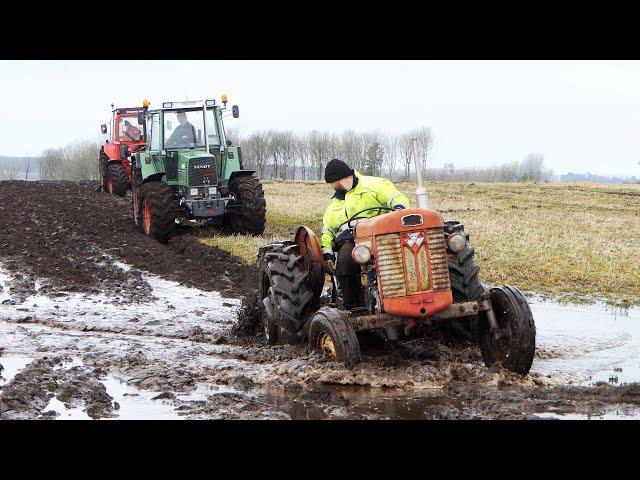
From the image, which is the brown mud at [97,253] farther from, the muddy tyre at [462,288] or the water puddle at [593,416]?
the water puddle at [593,416]

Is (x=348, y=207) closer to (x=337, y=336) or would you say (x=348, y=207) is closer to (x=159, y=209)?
(x=337, y=336)

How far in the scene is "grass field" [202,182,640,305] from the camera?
1425cm

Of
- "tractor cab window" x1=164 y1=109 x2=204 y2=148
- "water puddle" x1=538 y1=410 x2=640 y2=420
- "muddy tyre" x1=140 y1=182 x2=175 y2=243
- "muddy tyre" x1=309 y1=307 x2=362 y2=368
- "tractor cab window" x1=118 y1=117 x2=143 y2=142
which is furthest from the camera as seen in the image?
"tractor cab window" x1=118 y1=117 x2=143 y2=142

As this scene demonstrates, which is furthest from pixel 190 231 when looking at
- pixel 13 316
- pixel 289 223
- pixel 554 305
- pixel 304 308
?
pixel 304 308

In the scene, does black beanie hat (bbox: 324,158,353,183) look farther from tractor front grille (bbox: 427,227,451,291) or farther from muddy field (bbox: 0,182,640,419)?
muddy field (bbox: 0,182,640,419)

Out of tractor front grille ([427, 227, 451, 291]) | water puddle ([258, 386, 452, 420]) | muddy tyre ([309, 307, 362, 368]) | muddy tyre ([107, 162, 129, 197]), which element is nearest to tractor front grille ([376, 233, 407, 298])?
tractor front grille ([427, 227, 451, 291])

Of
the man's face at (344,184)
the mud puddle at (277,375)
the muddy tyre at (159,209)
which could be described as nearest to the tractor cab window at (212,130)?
the muddy tyre at (159,209)

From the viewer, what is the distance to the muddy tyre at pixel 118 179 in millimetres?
28797

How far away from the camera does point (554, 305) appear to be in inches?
488

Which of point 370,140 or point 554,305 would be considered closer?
point 554,305

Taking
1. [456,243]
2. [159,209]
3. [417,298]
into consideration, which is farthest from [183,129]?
[417,298]

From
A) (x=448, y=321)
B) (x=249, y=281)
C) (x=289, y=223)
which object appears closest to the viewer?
(x=448, y=321)
